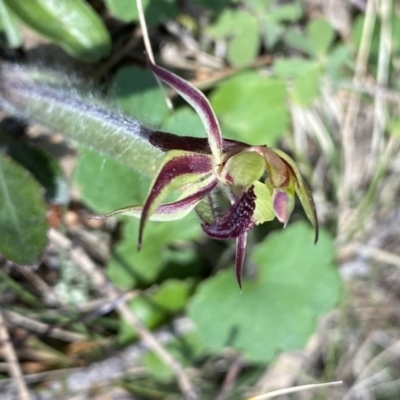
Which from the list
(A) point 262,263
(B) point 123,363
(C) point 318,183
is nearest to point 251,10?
(C) point 318,183

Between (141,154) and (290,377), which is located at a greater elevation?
(141,154)

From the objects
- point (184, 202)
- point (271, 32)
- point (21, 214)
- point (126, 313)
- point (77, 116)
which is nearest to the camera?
point (184, 202)

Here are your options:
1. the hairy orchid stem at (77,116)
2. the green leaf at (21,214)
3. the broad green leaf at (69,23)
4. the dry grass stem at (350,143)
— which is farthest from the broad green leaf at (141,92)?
the dry grass stem at (350,143)

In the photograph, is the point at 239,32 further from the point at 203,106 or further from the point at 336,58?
the point at 203,106

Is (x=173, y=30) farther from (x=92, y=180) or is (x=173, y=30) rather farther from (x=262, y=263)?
(x=262, y=263)

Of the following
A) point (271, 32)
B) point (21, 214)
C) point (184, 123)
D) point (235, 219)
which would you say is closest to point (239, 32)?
point (271, 32)
